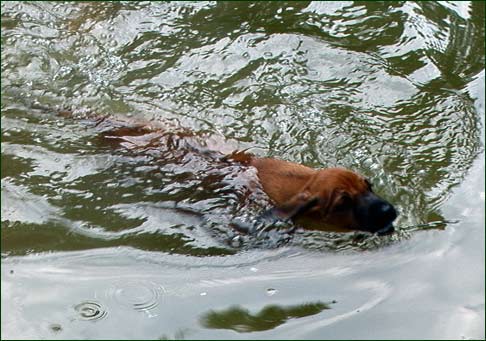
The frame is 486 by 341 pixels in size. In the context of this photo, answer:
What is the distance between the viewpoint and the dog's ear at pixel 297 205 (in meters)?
5.13

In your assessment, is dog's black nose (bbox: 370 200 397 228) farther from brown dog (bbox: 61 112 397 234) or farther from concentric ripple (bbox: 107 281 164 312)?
concentric ripple (bbox: 107 281 164 312)

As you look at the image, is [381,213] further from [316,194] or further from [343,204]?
[316,194]

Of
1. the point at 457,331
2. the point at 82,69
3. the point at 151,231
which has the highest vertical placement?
the point at 82,69

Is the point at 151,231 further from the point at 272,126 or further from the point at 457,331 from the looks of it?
the point at 457,331

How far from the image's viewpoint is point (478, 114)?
6.39 m

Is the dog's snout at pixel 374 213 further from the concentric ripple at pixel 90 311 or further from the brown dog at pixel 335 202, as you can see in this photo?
the concentric ripple at pixel 90 311

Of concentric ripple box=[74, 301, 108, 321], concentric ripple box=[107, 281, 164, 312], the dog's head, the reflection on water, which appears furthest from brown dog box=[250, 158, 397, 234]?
concentric ripple box=[74, 301, 108, 321]

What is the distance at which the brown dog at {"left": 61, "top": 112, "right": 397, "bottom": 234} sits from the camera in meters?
5.09

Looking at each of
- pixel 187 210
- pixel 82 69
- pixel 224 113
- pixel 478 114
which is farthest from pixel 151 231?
pixel 478 114

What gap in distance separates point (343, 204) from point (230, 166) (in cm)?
109

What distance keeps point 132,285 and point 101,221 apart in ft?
2.96

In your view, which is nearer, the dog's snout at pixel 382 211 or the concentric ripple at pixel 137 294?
the concentric ripple at pixel 137 294

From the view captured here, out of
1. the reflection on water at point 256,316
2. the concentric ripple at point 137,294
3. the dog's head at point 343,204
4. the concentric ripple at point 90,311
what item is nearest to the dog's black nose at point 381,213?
the dog's head at point 343,204

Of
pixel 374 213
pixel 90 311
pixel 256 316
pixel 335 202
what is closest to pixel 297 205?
pixel 335 202
